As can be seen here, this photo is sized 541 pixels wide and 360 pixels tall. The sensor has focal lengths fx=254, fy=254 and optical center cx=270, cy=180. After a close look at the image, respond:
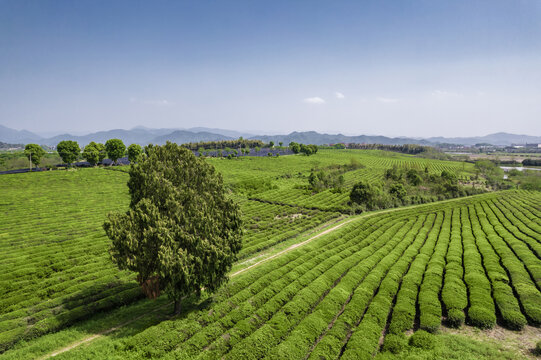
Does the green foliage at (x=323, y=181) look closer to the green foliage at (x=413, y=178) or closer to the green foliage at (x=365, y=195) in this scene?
the green foliage at (x=365, y=195)

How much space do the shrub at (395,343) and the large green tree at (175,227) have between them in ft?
44.2

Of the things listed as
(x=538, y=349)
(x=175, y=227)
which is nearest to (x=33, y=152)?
(x=175, y=227)

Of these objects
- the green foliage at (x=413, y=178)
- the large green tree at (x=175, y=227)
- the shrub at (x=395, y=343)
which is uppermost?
the large green tree at (x=175, y=227)

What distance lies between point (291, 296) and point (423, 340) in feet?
36.0

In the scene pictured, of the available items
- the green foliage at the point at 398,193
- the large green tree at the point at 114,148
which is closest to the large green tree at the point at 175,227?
the green foliage at the point at 398,193

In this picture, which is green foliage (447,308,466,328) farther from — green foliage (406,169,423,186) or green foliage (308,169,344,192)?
green foliage (406,169,423,186)

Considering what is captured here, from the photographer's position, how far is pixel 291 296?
80.7 feet

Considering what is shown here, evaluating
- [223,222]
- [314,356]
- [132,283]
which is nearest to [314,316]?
[314,356]

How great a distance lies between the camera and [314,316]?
20938mm

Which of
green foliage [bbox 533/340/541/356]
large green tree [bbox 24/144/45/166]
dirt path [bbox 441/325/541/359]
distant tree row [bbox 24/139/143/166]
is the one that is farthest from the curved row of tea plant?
large green tree [bbox 24/144/45/166]

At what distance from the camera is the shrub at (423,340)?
A: 17812 millimetres

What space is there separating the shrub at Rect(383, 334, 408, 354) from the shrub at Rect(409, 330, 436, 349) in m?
0.57

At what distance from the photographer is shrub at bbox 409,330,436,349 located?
701 inches

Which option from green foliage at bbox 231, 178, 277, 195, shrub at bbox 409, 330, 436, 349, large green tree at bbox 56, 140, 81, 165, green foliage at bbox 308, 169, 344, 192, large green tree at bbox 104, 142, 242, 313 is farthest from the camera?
large green tree at bbox 56, 140, 81, 165
